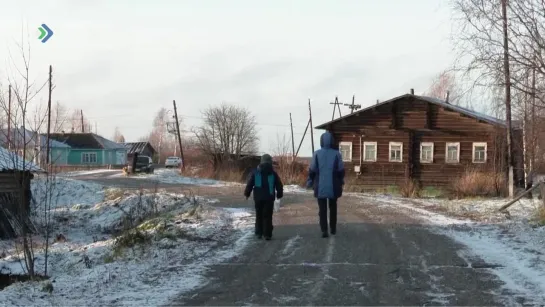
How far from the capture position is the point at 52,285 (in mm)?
7293

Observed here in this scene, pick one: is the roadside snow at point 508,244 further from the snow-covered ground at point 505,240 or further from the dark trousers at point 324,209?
the dark trousers at point 324,209

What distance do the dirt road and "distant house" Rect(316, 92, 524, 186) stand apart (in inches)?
952

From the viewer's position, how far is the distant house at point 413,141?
3466 centimetres

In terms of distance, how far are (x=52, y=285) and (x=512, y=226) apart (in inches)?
385

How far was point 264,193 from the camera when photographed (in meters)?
10.9

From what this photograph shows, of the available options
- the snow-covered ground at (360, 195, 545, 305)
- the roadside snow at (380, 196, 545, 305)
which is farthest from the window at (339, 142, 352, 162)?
the roadside snow at (380, 196, 545, 305)

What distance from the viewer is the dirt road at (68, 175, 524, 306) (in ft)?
21.5

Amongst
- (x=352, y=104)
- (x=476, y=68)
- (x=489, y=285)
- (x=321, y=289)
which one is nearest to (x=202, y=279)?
(x=321, y=289)

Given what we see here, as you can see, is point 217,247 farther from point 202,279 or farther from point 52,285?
point 52,285

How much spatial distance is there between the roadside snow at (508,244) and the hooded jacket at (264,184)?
11.4 feet

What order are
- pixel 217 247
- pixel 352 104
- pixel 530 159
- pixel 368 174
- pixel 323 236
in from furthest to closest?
1. pixel 352 104
2. pixel 368 174
3. pixel 530 159
4. pixel 323 236
5. pixel 217 247

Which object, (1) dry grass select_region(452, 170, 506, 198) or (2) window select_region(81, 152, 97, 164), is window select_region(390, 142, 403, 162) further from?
(2) window select_region(81, 152, 97, 164)

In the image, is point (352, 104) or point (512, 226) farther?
point (352, 104)

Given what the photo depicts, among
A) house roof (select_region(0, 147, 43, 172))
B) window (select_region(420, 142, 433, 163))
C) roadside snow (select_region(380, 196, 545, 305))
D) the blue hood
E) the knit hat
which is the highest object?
window (select_region(420, 142, 433, 163))
